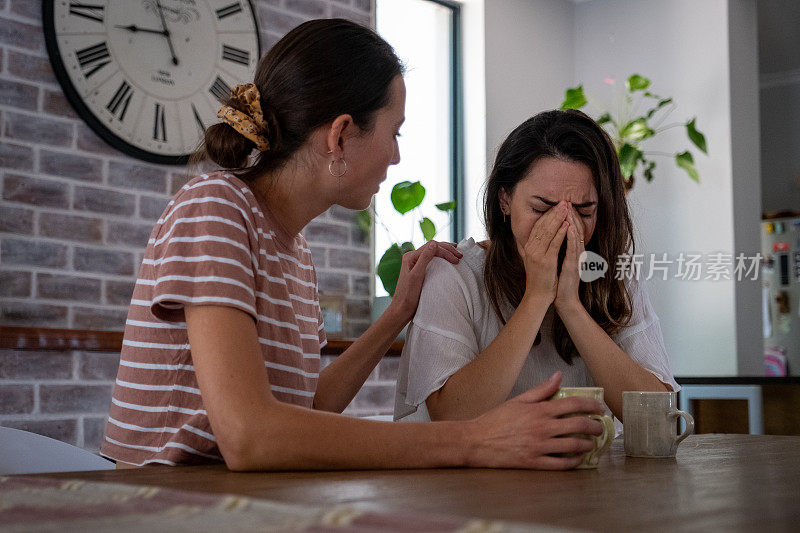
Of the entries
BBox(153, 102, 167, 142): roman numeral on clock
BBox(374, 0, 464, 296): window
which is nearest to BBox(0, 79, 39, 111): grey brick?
BBox(153, 102, 167, 142): roman numeral on clock

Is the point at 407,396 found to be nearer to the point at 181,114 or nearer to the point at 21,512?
the point at 21,512

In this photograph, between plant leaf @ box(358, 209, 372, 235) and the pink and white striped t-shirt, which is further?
plant leaf @ box(358, 209, 372, 235)

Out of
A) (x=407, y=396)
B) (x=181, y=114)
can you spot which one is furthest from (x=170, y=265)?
(x=181, y=114)

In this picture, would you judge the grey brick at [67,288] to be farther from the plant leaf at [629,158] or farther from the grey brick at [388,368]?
the plant leaf at [629,158]

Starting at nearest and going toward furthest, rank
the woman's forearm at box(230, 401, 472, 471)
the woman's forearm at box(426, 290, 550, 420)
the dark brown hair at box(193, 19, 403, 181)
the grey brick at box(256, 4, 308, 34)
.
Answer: the woman's forearm at box(230, 401, 472, 471), the dark brown hair at box(193, 19, 403, 181), the woman's forearm at box(426, 290, 550, 420), the grey brick at box(256, 4, 308, 34)

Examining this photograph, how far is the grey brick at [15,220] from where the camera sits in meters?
2.45

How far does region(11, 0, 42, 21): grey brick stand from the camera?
98.5 inches

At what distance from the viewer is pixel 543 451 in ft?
3.23

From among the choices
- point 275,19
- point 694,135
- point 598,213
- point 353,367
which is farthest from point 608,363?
point 694,135

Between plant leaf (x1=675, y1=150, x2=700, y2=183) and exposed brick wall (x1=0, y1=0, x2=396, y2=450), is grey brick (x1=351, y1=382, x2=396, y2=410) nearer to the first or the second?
exposed brick wall (x1=0, y1=0, x2=396, y2=450)

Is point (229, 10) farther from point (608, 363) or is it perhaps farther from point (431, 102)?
point (608, 363)

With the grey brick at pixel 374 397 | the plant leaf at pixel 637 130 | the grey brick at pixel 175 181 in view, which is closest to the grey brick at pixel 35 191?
the grey brick at pixel 175 181

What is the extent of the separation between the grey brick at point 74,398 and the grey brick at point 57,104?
807mm

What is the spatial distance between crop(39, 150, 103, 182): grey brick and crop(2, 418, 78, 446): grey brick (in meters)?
0.72
